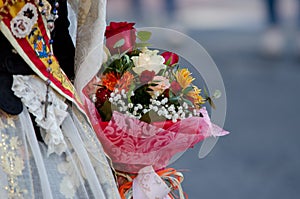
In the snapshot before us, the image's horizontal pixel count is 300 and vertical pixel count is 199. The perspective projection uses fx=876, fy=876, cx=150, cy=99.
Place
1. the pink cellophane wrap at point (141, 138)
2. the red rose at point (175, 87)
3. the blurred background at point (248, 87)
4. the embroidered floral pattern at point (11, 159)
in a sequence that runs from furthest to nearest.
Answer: the blurred background at point (248, 87)
the red rose at point (175, 87)
the pink cellophane wrap at point (141, 138)
the embroidered floral pattern at point (11, 159)

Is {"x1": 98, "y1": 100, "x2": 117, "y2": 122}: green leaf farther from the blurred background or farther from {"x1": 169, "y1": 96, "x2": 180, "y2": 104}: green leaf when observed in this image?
the blurred background

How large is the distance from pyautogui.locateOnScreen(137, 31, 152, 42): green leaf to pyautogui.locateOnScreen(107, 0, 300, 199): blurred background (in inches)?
42.1

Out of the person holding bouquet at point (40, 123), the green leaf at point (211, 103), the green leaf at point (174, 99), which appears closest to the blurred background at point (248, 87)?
the green leaf at point (211, 103)

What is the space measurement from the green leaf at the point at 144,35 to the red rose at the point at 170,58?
0.26 feet

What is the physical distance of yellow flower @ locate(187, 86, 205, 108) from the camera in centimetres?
Answer: 238

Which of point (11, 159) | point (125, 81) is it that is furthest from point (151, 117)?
point (11, 159)

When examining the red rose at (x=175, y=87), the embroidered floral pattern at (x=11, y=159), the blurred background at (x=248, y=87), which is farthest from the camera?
the blurred background at (x=248, y=87)

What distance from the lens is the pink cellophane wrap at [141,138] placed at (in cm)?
224

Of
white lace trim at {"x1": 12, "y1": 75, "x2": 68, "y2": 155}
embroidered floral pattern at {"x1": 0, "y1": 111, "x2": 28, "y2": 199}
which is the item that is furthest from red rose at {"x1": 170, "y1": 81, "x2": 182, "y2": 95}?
embroidered floral pattern at {"x1": 0, "y1": 111, "x2": 28, "y2": 199}

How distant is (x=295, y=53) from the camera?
411 inches

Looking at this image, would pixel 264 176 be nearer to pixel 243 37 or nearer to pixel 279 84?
pixel 279 84

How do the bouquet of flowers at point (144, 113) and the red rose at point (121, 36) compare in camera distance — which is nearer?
the bouquet of flowers at point (144, 113)

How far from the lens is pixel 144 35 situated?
2.40 m

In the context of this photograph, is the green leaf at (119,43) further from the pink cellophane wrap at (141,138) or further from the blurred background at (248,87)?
the blurred background at (248,87)
